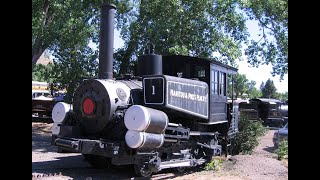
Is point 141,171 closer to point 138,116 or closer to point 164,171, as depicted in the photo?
point 164,171

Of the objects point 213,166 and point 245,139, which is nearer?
point 213,166

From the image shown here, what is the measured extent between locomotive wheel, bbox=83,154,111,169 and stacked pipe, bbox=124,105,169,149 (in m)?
2.29

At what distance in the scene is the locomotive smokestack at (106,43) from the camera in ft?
28.3

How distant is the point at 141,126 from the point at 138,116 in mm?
198

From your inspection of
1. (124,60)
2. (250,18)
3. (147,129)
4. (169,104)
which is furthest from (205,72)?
(250,18)

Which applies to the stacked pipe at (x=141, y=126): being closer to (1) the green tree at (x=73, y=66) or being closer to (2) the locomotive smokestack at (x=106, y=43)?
(2) the locomotive smokestack at (x=106, y=43)

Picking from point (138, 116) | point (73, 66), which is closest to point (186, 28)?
point (73, 66)

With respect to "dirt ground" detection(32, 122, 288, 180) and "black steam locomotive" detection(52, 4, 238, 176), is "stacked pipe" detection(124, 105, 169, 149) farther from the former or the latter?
"dirt ground" detection(32, 122, 288, 180)

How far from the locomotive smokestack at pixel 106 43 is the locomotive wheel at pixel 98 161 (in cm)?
209

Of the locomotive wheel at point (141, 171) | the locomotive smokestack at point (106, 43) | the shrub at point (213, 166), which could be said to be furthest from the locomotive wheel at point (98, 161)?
the shrub at point (213, 166)

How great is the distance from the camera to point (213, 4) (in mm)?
16422

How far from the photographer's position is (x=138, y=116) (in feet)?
23.6
